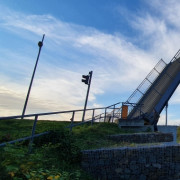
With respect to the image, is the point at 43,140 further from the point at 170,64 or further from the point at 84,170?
the point at 170,64

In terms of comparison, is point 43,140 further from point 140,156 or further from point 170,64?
point 170,64

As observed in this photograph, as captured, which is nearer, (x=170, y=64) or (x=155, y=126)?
(x=155, y=126)

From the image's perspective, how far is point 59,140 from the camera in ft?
22.8

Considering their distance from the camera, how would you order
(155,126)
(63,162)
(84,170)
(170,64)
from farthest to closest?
(170,64), (155,126), (84,170), (63,162)

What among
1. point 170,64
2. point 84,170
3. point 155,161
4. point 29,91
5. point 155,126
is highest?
point 170,64

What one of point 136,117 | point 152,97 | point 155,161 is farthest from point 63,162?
point 152,97

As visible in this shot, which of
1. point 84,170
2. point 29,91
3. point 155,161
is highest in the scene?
point 29,91

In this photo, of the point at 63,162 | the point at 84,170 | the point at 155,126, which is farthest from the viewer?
the point at 155,126

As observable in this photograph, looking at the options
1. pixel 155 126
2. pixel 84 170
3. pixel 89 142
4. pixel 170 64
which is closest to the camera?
pixel 84 170

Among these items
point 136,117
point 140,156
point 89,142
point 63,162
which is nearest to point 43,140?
point 63,162

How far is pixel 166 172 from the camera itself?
7.02 metres

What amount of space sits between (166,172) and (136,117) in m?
8.86

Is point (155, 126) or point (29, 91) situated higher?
point (29, 91)

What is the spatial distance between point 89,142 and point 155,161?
244 cm
